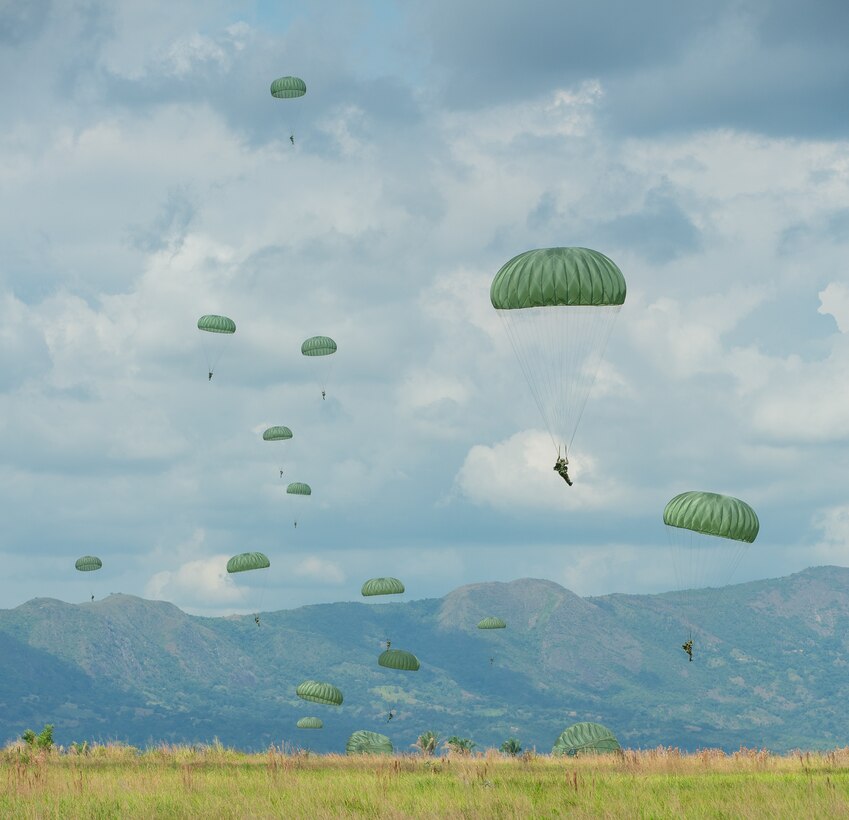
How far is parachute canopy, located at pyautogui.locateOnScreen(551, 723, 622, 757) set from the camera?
54562 millimetres

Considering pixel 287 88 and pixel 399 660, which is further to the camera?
pixel 399 660

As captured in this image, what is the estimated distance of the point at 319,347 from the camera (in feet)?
268

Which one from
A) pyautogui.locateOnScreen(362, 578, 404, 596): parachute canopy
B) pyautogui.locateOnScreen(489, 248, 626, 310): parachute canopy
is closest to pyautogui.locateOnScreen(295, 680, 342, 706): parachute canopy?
pyautogui.locateOnScreen(362, 578, 404, 596): parachute canopy

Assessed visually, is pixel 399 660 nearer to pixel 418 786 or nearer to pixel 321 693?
pixel 321 693

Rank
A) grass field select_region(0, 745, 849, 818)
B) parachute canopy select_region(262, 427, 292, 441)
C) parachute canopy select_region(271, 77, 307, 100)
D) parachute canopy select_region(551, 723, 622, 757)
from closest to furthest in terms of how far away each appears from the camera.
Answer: grass field select_region(0, 745, 849, 818)
parachute canopy select_region(551, 723, 622, 757)
parachute canopy select_region(271, 77, 307, 100)
parachute canopy select_region(262, 427, 292, 441)

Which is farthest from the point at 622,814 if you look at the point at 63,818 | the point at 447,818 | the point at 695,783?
the point at 63,818

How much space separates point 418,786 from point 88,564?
62705 mm

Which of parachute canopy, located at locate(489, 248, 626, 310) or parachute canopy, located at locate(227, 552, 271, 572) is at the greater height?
parachute canopy, located at locate(227, 552, 271, 572)

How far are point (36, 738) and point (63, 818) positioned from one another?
1138 inches

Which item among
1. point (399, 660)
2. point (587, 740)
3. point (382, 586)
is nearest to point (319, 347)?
point (382, 586)

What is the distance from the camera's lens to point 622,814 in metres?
25.5

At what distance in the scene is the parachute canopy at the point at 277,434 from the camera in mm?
91250

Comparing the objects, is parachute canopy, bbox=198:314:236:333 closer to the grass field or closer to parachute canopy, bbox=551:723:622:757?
parachute canopy, bbox=551:723:622:757

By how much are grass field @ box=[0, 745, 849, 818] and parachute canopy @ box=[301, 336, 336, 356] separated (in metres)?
43.1
